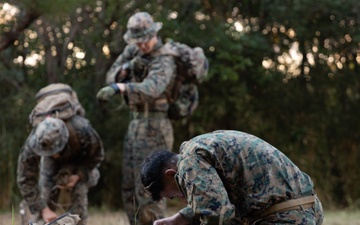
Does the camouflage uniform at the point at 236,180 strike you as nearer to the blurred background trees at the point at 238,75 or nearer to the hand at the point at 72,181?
the hand at the point at 72,181

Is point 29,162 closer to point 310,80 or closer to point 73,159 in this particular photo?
point 73,159

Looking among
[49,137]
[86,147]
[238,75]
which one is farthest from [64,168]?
[238,75]

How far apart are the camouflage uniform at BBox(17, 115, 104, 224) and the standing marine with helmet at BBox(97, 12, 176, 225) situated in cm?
37

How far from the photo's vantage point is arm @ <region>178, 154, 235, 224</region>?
3537mm

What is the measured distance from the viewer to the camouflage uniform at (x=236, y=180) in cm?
355

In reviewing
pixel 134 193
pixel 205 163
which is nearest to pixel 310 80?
pixel 134 193

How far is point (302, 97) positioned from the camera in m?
12.0

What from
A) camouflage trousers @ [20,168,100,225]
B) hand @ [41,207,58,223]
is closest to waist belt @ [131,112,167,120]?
camouflage trousers @ [20,168,100,225]

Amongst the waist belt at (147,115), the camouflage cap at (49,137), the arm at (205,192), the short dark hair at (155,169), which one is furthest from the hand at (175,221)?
the waist belt at (147,115)

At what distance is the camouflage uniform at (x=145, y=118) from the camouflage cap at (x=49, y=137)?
74cm

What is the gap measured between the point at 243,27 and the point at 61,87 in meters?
5.23

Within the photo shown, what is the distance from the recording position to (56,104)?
6719 millimetres

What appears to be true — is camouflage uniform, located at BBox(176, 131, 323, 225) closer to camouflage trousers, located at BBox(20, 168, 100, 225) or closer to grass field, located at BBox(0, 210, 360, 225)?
camouflage trousers, located at BBox(20, 168, 100, 225)

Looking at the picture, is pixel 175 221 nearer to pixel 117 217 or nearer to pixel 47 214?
pixel 47 214
